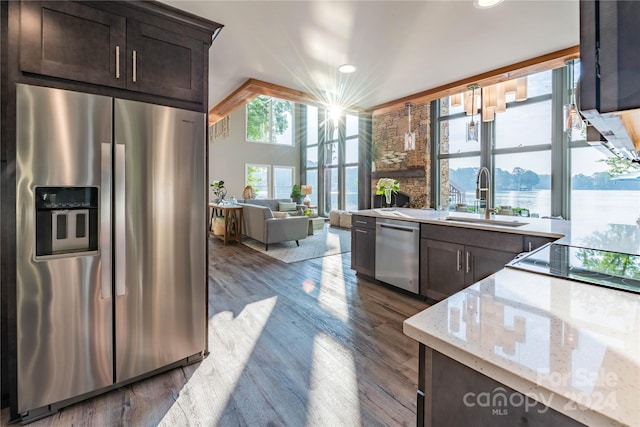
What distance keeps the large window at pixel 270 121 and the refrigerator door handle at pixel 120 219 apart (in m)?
10.0

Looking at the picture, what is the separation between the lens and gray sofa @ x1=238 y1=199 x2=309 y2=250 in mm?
5664

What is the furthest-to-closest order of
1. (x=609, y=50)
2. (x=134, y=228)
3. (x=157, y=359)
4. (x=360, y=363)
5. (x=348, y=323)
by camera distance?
1. (x=348, y=323)
2. (x=360, y=363)
3. (x=157, y=359)
4. (x=134, y=228)
5. (x=609, y=50)

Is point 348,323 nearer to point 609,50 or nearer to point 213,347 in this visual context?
point 213,347

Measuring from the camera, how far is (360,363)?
82.2 inches

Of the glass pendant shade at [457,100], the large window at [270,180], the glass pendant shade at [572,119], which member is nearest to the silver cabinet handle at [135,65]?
the glass pendant shade at [572,119]

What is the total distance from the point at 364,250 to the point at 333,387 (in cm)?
209

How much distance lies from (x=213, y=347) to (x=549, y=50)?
12.8 feet

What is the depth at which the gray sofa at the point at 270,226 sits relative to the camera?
566 centimetres

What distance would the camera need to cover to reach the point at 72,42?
1609 mm

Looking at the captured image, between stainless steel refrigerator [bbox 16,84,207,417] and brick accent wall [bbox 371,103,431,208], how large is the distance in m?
6.01

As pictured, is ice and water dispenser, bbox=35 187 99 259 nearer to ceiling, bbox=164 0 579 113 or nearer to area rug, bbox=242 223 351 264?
ceiling, bbox=164 0 579 113

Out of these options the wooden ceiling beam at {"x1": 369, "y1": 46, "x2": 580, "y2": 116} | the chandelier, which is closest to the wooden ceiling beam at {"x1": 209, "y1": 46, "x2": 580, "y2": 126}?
the wooden ceiling beam at {"x1": 369, "y1": 46, "x2": 580, "y2": 116}


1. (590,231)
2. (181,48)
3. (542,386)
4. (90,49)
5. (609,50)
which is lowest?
(542,386)

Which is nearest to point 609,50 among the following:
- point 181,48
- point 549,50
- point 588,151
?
point 181,48
